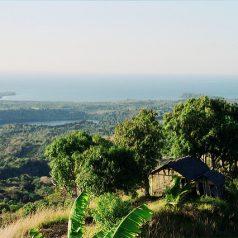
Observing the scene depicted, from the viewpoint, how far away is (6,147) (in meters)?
127

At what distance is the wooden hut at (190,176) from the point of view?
22359 mm

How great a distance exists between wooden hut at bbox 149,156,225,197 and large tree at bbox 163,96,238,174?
2833 millimetres

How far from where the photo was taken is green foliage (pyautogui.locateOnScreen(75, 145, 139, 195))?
59.3 feet

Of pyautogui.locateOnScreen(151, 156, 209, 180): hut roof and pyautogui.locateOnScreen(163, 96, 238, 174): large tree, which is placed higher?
pyautogui.locateOnScreen(163, 96, 238, 174): large tree

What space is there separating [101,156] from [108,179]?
3.44ft

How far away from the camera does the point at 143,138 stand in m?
23.3

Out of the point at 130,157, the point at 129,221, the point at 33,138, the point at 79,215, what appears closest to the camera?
the point at 129,221

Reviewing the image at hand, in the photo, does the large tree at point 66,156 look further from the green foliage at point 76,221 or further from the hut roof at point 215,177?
the green foliage at point 76,221

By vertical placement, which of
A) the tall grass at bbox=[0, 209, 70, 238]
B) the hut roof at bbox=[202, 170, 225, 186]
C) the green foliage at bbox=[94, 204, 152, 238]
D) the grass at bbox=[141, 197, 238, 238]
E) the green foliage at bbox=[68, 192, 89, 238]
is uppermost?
the green foliage at bbox=[94, 204, 152, 238]

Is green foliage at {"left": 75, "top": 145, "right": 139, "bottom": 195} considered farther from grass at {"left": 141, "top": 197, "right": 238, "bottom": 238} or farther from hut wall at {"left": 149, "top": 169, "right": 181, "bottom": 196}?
hut wall at {"left": 149, "top": 169, "right": 181, "bottom": 196}

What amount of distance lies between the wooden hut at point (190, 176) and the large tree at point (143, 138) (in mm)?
1347

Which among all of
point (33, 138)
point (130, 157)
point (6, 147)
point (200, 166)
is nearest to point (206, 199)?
point (130, 157)

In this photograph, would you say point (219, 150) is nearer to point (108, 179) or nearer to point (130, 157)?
point (130, 157)

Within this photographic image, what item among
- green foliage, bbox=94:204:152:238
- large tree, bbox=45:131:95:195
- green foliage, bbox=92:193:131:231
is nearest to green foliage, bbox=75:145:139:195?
large tree, bbox=45:131:95:195
